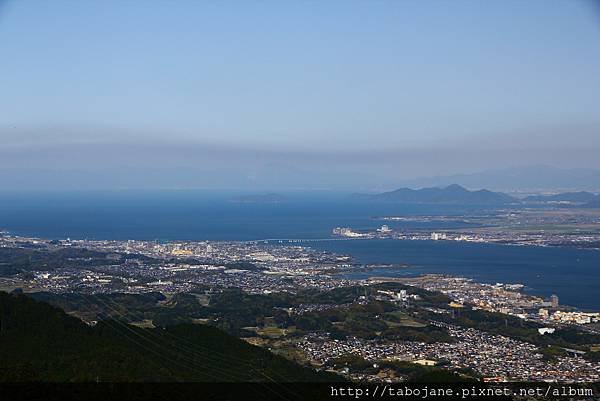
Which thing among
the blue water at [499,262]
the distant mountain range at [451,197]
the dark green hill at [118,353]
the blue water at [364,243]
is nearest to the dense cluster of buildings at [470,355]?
the dark green hill at [118,353]

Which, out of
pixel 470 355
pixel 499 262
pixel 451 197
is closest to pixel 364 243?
pixel 499 262

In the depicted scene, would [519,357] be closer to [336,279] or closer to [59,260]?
[336,279]

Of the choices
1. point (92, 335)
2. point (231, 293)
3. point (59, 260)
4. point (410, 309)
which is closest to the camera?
point (92, 335)

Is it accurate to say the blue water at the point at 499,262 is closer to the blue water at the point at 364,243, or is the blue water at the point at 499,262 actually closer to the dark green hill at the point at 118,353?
the blue water at the point at 364,243

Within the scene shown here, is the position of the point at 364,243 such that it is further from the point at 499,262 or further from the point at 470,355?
the point at 470,355

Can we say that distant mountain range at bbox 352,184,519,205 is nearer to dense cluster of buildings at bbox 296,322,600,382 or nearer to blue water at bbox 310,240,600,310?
blue water at bbox 310,240,600,310

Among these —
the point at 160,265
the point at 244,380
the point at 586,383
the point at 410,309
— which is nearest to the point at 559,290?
the point at 410,309
